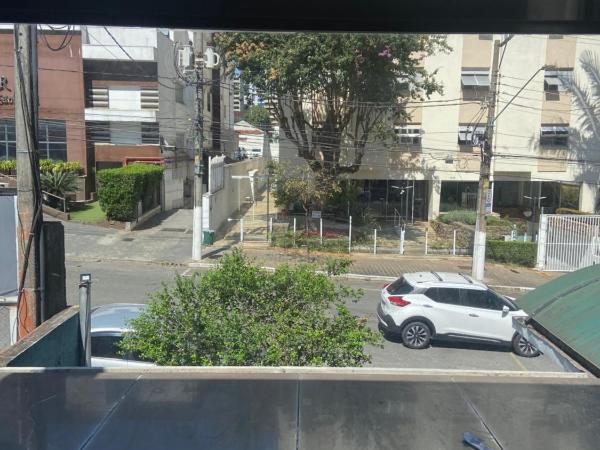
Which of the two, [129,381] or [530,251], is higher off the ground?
[129,381]

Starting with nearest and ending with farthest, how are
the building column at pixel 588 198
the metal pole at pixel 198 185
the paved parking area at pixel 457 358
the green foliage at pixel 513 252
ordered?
the paved parking area at pixel 457 358 < the metal pole at pixel 198 185 < the green foliage at pixel 513 252 < the building column at pixel 588 198

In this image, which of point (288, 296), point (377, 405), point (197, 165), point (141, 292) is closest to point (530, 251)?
point (197, 165)

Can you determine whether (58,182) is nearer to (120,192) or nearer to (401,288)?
(120,192)

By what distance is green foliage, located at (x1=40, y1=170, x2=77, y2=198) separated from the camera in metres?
27.6

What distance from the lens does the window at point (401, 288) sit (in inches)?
485

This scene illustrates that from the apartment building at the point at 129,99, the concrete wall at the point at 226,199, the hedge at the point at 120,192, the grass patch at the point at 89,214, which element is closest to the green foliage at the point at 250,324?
the concrete wall at the point at 226,199

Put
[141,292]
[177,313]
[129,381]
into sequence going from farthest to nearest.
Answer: [141,292] → [177,313] → [129,381]

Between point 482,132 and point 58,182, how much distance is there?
20808 millimetres

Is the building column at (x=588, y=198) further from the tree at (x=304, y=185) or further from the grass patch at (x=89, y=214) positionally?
the grass patch at (x=89, y=214)

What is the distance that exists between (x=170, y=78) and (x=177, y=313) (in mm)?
28490

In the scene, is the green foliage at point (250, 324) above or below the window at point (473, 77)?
below

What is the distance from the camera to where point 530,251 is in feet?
78.5

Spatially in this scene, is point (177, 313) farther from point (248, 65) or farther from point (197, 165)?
point (248, 65)

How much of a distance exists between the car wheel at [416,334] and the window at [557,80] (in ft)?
74.1
